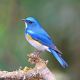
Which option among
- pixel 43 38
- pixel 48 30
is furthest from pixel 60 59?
pixel 48 30

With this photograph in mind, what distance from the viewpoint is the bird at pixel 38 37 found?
4020 mm

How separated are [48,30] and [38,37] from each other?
1.92 metres

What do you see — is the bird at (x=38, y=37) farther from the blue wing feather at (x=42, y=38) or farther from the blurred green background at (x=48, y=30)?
the blurred green background at (x=48, y=30)

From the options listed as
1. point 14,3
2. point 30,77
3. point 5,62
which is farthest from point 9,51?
point 30,77

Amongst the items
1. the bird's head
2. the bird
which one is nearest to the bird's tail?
the bird

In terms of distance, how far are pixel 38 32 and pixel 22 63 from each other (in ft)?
5.53

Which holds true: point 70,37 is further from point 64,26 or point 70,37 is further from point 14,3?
point 14,3

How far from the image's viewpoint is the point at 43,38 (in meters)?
4.04

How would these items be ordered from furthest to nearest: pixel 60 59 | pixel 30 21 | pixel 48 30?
pixel 48 30, pixel 30 21, pixel 60 59

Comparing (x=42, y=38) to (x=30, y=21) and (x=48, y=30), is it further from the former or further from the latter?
(x=48, y=30)

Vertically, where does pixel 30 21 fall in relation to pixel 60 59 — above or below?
above

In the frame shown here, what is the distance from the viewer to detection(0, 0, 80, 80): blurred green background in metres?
5.88

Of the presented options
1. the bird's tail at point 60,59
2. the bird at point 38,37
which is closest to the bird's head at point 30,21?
the bird at point 38,37

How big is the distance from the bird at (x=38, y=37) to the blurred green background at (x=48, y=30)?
158 cm
